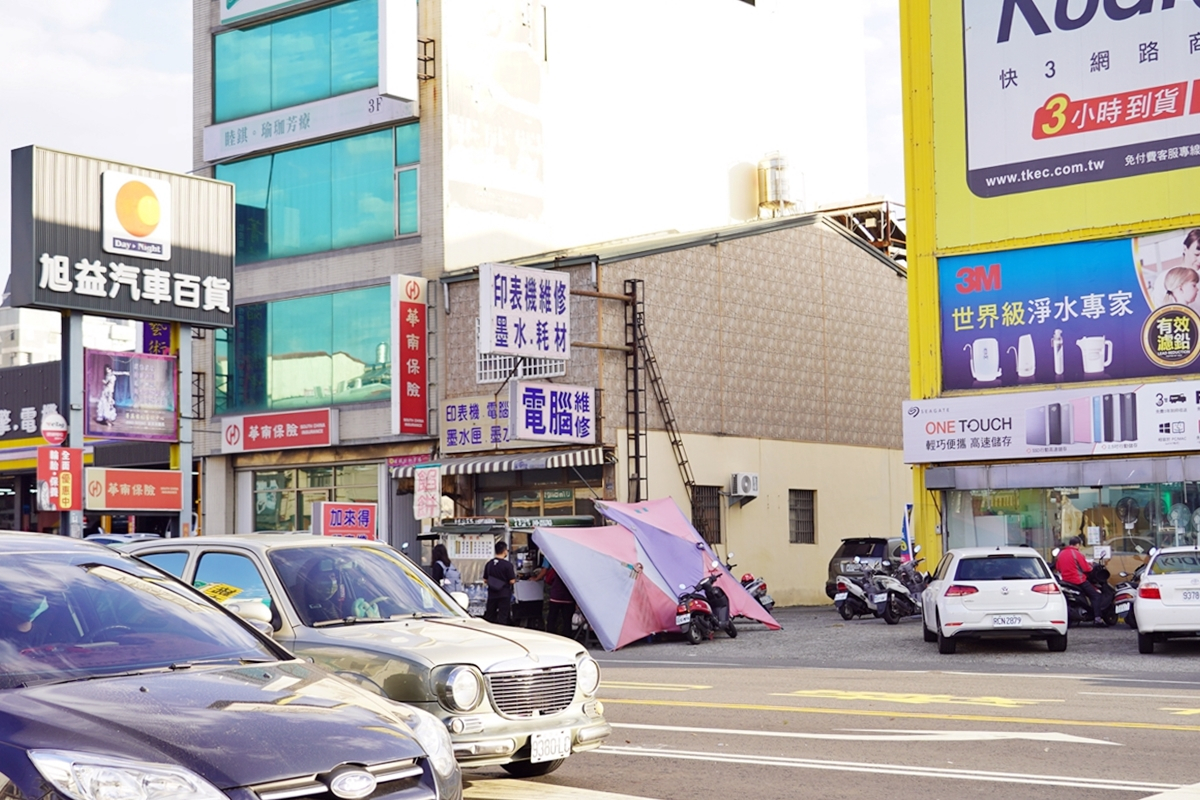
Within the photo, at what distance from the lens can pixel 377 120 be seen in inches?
1383

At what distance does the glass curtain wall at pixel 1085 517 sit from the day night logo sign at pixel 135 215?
16.2 m

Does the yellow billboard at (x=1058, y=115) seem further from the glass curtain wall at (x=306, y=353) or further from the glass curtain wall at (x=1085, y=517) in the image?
the glass curtain wall at (x=306, y=353)

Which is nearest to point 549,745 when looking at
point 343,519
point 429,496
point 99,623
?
point 99,623

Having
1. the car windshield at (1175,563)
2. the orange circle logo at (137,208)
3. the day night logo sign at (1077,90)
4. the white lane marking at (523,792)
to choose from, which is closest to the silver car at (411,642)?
the white lane marking at (523,792)

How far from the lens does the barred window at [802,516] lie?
120 feet

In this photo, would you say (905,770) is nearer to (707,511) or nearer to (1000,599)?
(1000,599)

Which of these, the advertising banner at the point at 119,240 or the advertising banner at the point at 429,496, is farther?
the advertising banner at the point at 429,496

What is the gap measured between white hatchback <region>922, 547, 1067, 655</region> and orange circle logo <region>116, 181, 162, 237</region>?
54.6 feet

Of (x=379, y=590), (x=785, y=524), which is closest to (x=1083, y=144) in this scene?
(x=785, y=524)

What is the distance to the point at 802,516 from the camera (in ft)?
121

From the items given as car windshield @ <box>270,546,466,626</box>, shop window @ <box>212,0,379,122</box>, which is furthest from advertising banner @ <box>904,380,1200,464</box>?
car windshield @ <box>270,546,466,626</box>

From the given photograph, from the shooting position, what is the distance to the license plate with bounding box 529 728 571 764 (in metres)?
8.69

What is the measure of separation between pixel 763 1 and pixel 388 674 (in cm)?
4026

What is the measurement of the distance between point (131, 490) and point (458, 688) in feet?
70.1
